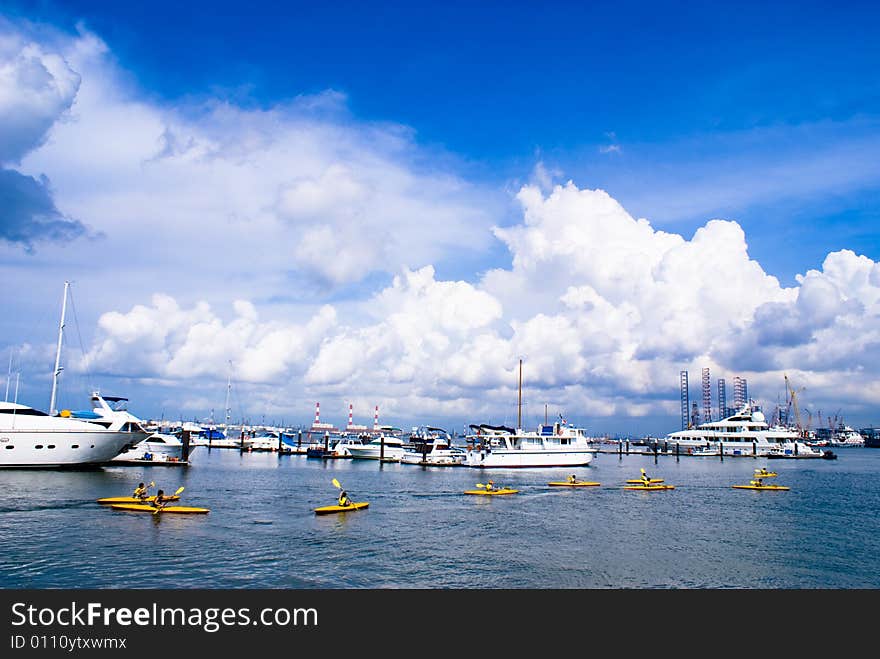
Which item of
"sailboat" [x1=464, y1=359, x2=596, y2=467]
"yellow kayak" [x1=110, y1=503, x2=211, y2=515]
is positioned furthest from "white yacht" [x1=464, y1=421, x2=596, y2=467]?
"yellow kayak" [x1=110, y1=503, x2=211, y2=515]

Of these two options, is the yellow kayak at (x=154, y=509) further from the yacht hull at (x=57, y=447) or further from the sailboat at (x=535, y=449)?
the sailboat at (x=535, y=449)


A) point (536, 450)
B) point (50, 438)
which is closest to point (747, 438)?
point (536, 450)

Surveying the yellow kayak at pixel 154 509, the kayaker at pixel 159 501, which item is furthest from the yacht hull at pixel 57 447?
the kayaker at pixel 159 501

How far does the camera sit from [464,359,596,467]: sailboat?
93.9 m

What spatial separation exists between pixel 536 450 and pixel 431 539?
188ft

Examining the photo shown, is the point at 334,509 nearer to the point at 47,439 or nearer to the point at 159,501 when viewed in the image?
the point at 159,501

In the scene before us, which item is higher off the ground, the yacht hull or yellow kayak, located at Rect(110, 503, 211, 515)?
the yacht hull

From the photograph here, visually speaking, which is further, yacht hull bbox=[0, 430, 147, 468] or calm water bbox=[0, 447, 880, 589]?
yacht hull bbox=[0, 430, 147, 468]

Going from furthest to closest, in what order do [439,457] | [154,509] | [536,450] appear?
[439,457], [536,450], [154,509]

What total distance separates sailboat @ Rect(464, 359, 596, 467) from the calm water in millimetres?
24082

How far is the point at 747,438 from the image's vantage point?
16162 centimetres

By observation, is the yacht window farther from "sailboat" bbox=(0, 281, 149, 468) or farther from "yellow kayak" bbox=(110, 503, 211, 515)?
"yellow kayak" bbox=(110, 503, 211, 515)
